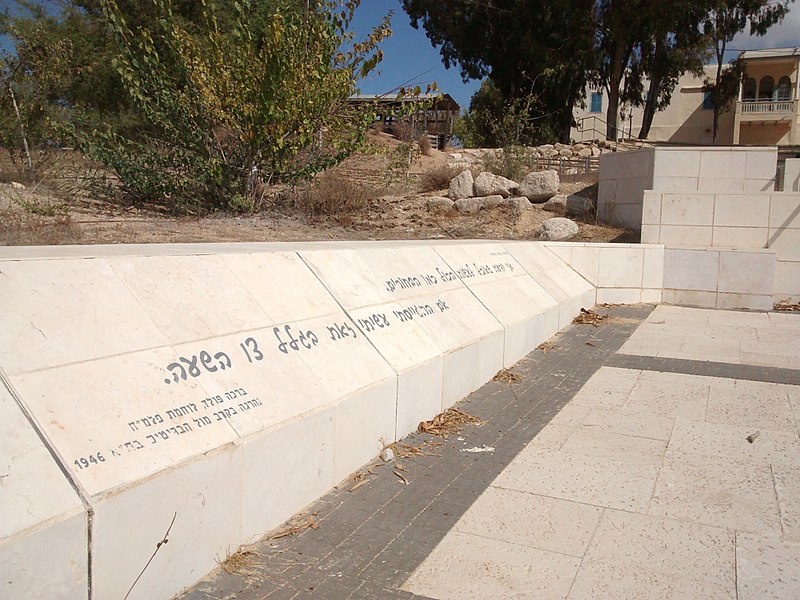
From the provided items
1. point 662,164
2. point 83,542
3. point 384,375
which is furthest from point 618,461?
point 662,164

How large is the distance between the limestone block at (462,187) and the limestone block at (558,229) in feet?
9.29

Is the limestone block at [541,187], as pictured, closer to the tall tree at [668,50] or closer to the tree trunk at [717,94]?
the tall tree at [668,50]

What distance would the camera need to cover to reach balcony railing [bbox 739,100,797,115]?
37.0m

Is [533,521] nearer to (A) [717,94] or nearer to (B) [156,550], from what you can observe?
(B) [156,550]

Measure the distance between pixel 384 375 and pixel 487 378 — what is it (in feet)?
6.25

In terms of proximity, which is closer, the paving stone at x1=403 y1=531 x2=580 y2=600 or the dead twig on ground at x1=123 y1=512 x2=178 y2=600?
the dead twig on ground at x1=123 y1=512 x2=178 y2=600

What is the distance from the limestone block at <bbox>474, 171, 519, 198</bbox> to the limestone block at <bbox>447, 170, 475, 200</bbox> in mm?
137

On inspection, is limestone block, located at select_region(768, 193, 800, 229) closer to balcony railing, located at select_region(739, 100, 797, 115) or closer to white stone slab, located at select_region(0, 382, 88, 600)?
white stone slab, located at select_region(0, 382, 88, 600)

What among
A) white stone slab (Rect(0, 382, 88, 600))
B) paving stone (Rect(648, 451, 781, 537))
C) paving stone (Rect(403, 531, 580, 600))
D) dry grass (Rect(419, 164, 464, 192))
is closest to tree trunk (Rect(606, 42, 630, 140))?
dry grass (Rect(419, 164, 464, 192))

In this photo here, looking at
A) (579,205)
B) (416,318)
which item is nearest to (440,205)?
(579,205)

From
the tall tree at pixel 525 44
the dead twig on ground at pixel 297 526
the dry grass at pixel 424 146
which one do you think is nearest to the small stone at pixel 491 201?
the dry grass at pixel 424 146

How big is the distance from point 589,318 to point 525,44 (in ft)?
81.2

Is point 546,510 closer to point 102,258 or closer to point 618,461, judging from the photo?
point 618,461

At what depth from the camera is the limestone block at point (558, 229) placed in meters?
12.6
